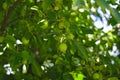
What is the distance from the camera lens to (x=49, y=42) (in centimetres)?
193

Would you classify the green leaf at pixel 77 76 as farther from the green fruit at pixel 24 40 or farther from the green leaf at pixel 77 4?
the green leaf at pixel 77 4

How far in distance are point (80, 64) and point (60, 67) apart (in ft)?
0.46

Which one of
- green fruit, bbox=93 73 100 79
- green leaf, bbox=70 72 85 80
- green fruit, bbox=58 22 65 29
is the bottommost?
green fruit, bbox=93 73 100 79

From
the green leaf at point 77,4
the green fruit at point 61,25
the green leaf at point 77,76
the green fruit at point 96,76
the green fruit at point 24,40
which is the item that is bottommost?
the green fruit at point 96,76

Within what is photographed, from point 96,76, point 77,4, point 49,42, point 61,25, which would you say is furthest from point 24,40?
point 77,4

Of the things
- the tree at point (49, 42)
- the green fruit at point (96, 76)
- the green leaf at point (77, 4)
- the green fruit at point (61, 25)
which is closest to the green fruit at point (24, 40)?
the tree at point (49, 42)

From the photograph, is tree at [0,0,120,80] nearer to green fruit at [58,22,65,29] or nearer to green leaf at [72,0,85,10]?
green fruit at [58,22,65,29]

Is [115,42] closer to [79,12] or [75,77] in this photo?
[79,12]

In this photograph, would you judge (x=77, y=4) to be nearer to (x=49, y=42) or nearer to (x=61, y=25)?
(x=61, y=25)

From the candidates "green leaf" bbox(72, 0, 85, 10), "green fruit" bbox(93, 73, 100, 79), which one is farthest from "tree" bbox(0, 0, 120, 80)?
"green leaf" bbox(72, 0, 85, 10)

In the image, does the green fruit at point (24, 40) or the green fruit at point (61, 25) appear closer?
the green fruit at point (61, 25)

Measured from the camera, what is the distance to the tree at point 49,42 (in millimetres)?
1766

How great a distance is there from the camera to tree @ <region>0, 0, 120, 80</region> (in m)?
1.77

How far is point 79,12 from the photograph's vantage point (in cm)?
229
